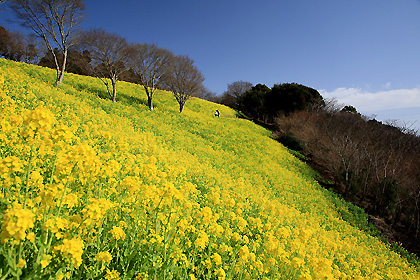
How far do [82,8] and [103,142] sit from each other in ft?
56.4

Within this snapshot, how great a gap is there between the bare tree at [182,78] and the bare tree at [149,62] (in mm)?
1848

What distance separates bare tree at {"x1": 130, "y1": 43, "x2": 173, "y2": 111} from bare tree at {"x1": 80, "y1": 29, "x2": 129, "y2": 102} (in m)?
1.22

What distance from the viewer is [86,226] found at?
2.40 meters

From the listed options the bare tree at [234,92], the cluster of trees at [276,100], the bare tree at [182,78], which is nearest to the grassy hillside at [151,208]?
the bare tree at [182,78]

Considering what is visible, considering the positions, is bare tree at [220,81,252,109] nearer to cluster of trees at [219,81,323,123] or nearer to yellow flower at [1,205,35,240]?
cluster of trees at [219,81,323,123]

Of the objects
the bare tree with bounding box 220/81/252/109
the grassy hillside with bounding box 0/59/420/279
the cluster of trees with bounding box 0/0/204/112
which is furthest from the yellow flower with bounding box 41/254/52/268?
the bare tree with bounding box 220/81/252/109

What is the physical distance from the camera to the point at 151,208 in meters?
3.48

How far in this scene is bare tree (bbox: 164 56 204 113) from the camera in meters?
24.9

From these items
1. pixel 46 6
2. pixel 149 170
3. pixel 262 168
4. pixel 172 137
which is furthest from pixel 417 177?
pixel 46 6

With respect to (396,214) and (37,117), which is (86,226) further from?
(396,214)

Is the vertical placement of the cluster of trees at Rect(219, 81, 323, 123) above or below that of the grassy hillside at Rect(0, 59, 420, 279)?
above

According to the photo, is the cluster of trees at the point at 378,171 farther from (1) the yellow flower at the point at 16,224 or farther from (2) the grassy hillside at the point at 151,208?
(1) the yellow flower at the point at 16,224

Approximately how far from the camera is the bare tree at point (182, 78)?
24.9 metres

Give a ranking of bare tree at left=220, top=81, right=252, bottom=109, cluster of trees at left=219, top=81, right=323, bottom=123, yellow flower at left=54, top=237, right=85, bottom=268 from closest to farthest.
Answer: yellow flower at left=54, top=237, right=85, bottom=268 → cluster of trees at left=219, top=81, right=323, bottom=123 → bare tree at left=220, top=81, right=252, bottom=109
